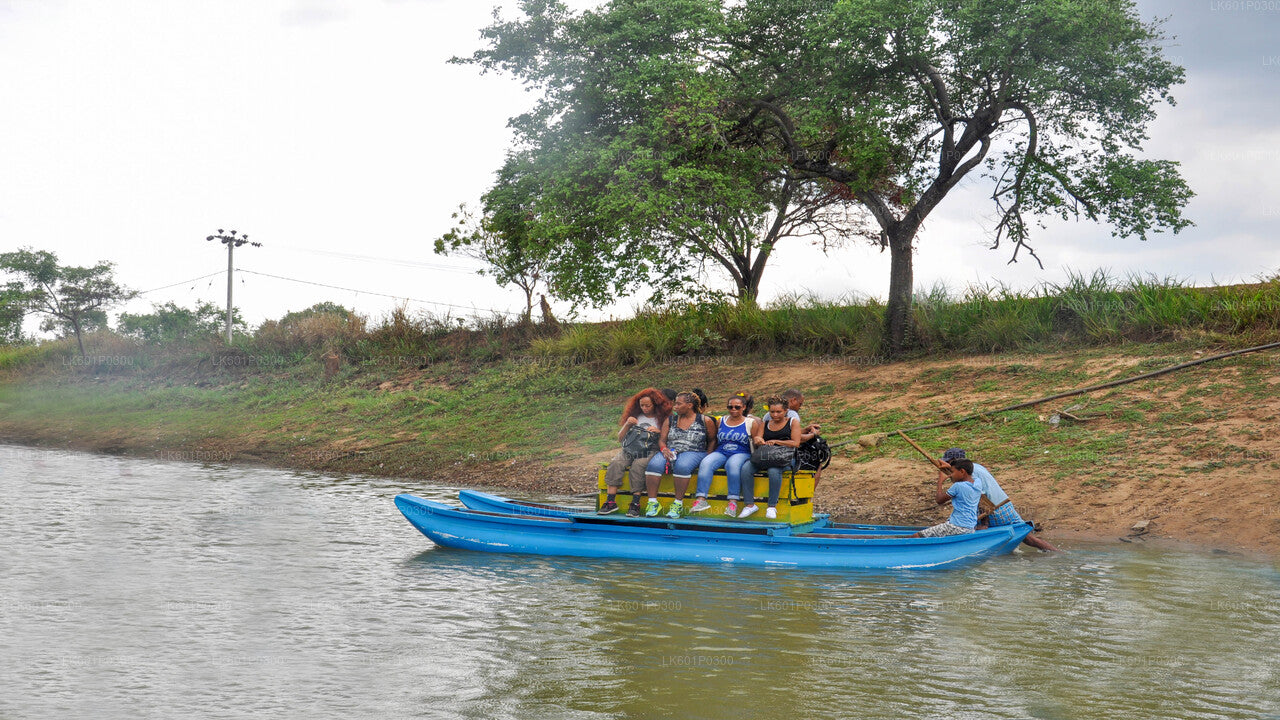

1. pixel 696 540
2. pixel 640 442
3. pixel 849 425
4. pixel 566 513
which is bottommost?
pixel 696 540

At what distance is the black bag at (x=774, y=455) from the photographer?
432 inches

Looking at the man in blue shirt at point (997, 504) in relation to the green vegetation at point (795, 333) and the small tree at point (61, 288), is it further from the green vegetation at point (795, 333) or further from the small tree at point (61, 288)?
the small tree at point (61, 288)

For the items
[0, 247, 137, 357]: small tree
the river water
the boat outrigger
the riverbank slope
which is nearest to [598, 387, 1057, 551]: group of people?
the boat outrigger

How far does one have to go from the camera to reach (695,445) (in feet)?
38.3

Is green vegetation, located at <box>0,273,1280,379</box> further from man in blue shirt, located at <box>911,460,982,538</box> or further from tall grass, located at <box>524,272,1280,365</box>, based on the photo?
man in blue shirt, located at <box>911,460,982,538</box>

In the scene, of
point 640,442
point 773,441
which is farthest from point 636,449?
point 773,441

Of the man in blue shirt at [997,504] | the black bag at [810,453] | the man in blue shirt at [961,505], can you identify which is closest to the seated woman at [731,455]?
the black bag at [810,453]

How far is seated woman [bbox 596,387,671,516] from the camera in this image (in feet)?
38.7

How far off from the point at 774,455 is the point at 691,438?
111 centimetres

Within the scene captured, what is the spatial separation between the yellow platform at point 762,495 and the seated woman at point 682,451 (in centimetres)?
15

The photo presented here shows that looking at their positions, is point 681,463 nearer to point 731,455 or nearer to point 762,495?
point 731,455

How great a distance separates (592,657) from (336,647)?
1891mm

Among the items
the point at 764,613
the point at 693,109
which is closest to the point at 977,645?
the point at 764,613

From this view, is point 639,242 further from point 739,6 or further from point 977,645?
point 977,645
